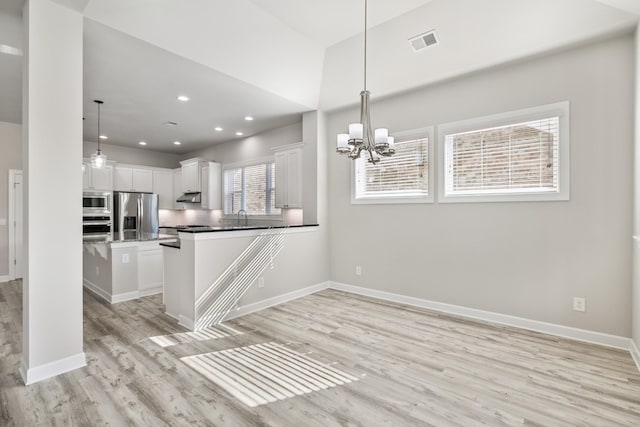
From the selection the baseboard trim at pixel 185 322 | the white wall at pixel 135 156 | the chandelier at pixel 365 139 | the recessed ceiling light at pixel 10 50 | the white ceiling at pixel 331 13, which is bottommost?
the baseboard trim at pixel 185 322

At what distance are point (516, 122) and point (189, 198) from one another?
656cm

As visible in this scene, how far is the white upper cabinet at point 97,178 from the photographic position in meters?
6.45

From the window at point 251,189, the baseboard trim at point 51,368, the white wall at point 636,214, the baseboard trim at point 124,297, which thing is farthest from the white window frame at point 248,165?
the white wall at point 636,214

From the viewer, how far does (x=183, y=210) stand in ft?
26.9

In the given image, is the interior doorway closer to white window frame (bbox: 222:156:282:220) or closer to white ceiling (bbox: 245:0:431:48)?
white window frame (bbox: 222:156:282:220)

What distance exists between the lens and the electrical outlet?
306 cm

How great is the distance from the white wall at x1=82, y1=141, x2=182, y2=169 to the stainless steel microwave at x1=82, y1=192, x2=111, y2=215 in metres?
1.05

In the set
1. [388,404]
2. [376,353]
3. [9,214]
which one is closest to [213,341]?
[376,353]

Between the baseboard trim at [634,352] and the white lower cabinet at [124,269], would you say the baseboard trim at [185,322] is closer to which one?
the white lower cabinet at [124,269]

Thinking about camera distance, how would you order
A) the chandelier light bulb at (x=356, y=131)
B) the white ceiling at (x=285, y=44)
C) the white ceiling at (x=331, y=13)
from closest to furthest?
1. the chandelier light bulb at (x=356, y=131)
2. the white ceiling at (x=285, y=44)
3. the white ceiling at (x=331, y=13)

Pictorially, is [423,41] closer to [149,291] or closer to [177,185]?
[149,291]

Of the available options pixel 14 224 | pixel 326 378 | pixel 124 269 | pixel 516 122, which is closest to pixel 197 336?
pixel 326 378

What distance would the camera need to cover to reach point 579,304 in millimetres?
3084

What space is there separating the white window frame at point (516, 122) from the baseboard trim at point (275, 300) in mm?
2327
